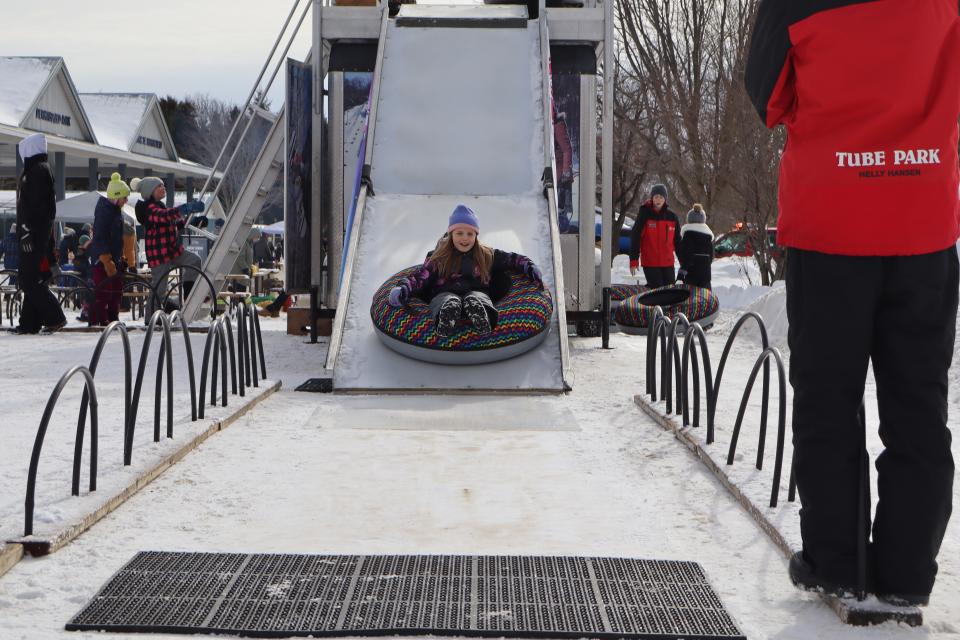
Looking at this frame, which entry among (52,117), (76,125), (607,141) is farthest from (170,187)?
(607,141)

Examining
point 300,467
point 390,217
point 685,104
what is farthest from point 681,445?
point 685,104

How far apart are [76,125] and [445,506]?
4015 cm

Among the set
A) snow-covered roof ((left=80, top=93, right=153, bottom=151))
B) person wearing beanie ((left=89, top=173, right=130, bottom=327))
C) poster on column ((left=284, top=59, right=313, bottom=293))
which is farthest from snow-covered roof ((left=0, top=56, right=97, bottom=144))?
poster on column ((left=284, top=59, right=313, bottom=293))

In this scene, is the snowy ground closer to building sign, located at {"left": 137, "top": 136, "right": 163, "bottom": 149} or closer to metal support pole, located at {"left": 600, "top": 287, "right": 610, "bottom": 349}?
metal support pole, located at {"left": 600, "top": 287, "right": 610, "bottom": 349}

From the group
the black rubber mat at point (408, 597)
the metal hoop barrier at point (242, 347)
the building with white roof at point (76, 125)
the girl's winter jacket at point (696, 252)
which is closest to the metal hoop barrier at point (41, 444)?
the black rubber mat at point (408, 597)

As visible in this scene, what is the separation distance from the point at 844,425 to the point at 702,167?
65.7 feet

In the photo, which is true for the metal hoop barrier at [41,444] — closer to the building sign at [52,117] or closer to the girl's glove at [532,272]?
the girl's glove at [532,272]

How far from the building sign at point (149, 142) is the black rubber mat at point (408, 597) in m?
47.7

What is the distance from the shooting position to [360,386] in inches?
343

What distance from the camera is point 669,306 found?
13875mm

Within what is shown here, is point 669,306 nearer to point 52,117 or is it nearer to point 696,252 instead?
point 696,252

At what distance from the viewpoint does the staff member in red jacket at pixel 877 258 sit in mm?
3381

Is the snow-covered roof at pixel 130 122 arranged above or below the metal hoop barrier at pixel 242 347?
above

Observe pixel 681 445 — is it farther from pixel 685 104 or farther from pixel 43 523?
pixel 685 104
